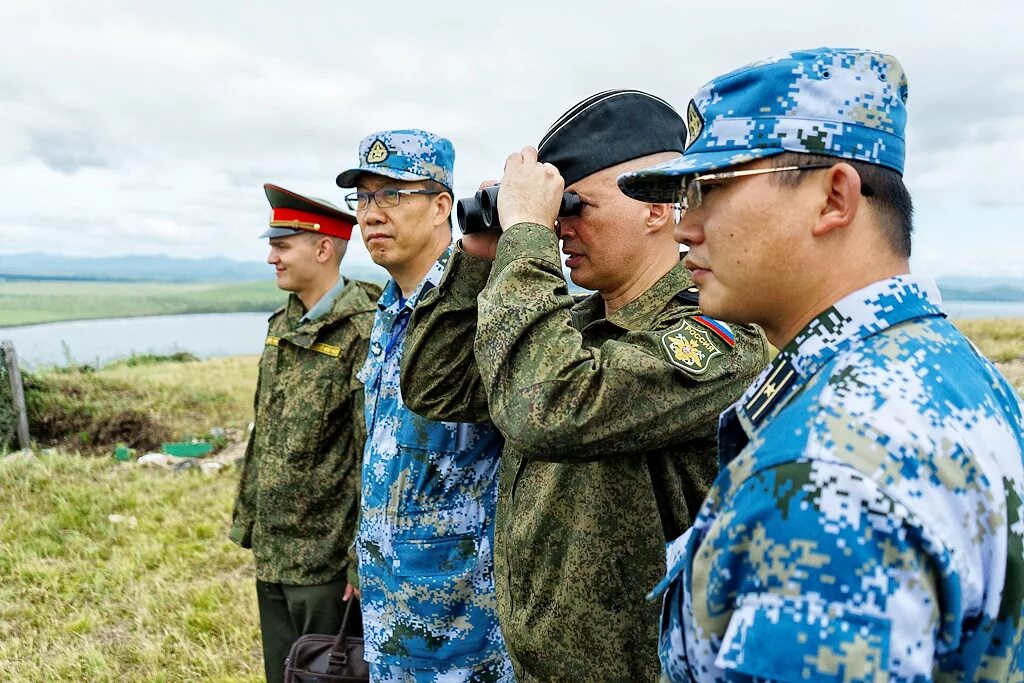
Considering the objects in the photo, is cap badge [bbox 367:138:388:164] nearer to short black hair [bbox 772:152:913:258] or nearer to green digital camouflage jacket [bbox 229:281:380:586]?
green digital camouflage jacket [bbox 229:281:380:586]

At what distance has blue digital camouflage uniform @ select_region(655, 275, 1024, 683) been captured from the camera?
2.63ft

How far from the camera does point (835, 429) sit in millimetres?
868

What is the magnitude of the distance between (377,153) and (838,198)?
2271mm

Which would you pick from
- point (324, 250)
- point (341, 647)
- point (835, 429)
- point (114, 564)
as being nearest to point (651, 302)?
point (835, 429)

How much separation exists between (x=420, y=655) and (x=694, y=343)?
1.53 meters

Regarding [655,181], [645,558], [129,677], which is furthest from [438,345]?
[129,677]

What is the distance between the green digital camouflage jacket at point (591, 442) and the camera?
1.45 m

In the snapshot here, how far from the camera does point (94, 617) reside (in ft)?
14.7

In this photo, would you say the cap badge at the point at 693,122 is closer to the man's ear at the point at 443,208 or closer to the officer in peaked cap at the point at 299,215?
the man's ear at the point at 443,208

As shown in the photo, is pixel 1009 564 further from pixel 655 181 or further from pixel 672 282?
pixel 672 282

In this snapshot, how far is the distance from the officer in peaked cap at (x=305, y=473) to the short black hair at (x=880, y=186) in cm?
239

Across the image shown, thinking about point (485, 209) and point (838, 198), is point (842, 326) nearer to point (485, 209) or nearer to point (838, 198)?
point (838, 198)

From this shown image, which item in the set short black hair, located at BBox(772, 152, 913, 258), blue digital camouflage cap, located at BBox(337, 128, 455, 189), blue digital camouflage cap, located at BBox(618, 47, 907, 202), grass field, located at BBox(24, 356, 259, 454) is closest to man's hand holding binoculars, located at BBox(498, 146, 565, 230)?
blue digital camouflage cap, located at BBox(618, 47, 907, 202)

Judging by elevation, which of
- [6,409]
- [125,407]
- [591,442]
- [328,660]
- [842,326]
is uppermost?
[842,326]
